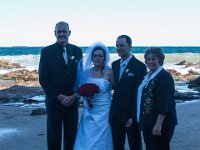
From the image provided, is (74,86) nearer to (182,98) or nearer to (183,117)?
(183,117)

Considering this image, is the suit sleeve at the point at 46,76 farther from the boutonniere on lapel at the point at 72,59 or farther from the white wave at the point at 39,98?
the white wave at the point at 39,98

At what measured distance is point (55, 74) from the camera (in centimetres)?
635

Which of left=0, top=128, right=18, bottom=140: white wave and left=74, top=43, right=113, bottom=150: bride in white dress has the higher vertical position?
left=74, top=43, right=113, bottom=150: bride in white dress

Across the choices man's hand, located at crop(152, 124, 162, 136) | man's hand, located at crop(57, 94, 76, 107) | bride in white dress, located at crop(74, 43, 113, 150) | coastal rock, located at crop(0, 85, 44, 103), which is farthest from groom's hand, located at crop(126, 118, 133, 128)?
coastal rock, located at crop(0, 85, 44, 103)

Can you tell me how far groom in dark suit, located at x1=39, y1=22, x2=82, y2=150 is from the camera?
6.31 meters

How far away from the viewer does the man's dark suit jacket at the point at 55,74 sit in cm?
634

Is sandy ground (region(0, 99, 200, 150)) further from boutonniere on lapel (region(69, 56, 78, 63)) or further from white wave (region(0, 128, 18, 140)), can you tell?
boutonniere on lapel (region(69, 56, 78, 63))

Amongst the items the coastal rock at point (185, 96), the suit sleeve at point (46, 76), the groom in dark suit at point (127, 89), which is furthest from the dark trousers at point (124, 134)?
the coastal rock at point (185, 96)

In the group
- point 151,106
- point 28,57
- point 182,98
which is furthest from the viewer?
point 28,57

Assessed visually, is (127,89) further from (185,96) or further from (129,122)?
(185,96)

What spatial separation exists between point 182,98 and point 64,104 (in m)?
9.73

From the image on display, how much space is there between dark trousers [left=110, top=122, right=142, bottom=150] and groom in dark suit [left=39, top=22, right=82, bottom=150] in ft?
2.40

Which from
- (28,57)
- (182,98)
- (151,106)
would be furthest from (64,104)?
(28,57)

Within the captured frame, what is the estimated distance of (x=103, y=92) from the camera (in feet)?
21.0
